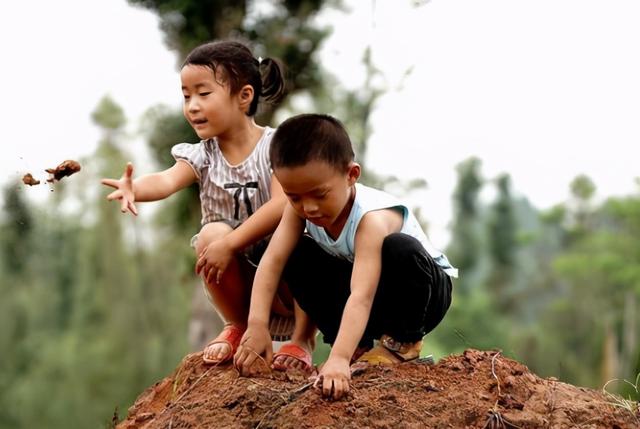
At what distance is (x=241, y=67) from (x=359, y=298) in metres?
1.30

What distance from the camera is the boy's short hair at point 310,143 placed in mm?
4145

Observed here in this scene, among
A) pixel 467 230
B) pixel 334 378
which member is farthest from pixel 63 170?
pixel 467 230

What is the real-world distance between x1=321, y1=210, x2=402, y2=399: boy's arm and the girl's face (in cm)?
87

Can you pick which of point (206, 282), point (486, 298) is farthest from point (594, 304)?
point (206, 282)

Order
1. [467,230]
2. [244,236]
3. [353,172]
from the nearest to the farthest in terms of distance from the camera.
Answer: [353,172] → [244,236] → [467,230]

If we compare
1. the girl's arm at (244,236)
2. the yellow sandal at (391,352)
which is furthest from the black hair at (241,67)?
the yellow sandal at (391,352)

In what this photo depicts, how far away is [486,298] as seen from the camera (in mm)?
44938

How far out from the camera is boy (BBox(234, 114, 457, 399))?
4156 mm

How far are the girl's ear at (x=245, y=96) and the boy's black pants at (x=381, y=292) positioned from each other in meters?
0.69

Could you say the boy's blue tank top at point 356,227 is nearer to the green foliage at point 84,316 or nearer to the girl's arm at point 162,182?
the girl's arm at point 162,182

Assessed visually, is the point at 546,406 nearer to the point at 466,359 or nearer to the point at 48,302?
the point at 466,359

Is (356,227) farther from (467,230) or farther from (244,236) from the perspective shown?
(467,230)

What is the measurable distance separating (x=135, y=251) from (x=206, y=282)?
737 inches

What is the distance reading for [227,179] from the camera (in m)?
4.89
